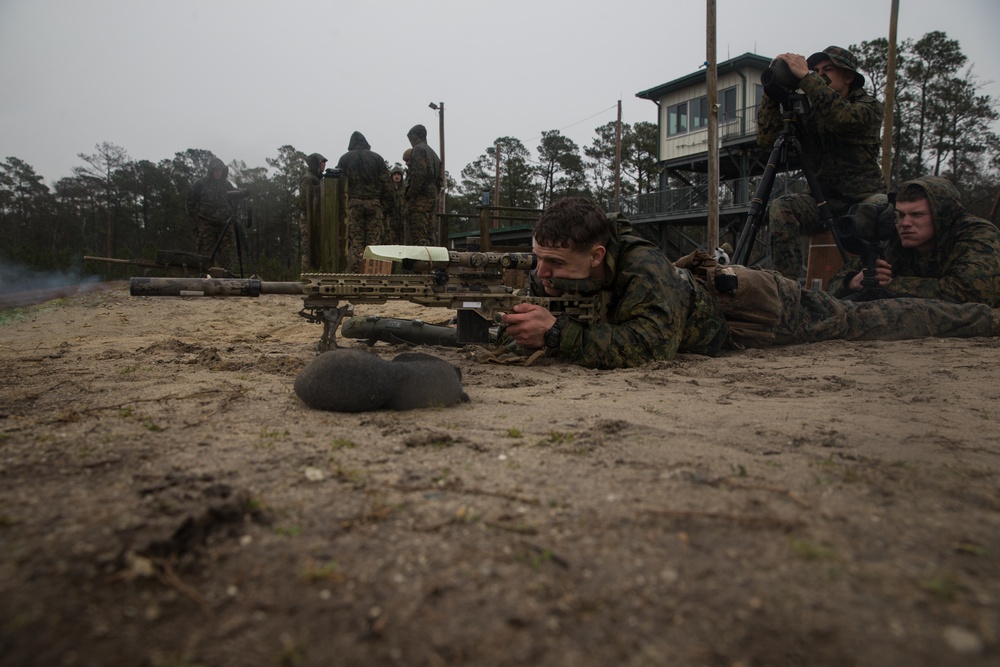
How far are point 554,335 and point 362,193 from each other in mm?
6019

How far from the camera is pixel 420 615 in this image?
1.07 metres

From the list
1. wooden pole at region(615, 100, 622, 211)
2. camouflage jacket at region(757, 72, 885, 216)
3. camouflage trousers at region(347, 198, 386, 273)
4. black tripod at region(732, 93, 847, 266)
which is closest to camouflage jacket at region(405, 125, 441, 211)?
camouflage trousers at region(347, 198, 386, 273)

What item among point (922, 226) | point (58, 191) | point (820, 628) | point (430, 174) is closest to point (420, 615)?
point (820, 628)

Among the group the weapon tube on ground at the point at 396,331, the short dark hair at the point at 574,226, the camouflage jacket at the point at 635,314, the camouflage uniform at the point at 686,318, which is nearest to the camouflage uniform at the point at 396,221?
the weapon tube on ground at the point at 396,331

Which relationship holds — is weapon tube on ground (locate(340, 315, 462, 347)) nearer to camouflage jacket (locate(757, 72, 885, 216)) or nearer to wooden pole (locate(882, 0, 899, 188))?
camouflage jacket (locate(757, 72, 885, 216))

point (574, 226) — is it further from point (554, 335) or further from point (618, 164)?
point (618, 164)

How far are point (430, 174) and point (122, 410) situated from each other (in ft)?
28.0

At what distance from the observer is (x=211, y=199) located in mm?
11391

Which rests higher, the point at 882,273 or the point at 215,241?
the point at 215,241

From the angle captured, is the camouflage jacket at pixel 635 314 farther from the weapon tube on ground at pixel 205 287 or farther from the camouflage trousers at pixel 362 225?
the camouflage trousers at pixel 362 225

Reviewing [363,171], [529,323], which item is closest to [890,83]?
[363,171]

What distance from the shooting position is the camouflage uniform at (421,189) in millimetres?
10312

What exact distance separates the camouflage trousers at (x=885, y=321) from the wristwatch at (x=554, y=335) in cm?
211

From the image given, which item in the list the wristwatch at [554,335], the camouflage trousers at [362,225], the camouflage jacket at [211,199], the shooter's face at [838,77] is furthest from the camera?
the camouflage jacket at [211,199]
